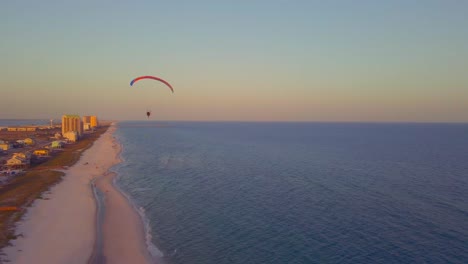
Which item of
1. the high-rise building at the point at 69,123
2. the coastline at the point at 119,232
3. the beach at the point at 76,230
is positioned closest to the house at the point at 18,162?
the beach at the point at 76,230

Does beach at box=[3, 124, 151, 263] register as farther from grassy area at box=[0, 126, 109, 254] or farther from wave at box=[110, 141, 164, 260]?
grassy area at box=[0, 126, 109, 254]

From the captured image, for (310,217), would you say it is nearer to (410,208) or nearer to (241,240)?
(241,240)

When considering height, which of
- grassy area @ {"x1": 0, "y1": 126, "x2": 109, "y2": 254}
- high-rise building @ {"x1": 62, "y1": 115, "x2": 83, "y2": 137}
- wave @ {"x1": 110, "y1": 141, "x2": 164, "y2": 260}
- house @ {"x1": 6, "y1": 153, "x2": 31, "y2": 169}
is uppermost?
high-rise building @ {"x1": 62, "y1": 115, "x2": 83, "y2": 137}

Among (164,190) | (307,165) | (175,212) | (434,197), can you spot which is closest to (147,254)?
(175,212)

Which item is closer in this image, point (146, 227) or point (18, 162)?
point (146, 227)

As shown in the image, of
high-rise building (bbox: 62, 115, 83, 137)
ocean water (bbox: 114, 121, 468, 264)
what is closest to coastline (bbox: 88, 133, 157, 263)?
ocean water (bbox: 114, 121, 468, 264)

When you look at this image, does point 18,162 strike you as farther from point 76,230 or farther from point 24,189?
point 76,230

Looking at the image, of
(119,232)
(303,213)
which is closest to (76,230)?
(119,232)

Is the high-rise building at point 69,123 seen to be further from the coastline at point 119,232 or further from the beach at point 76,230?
the coastline at point 119,232
